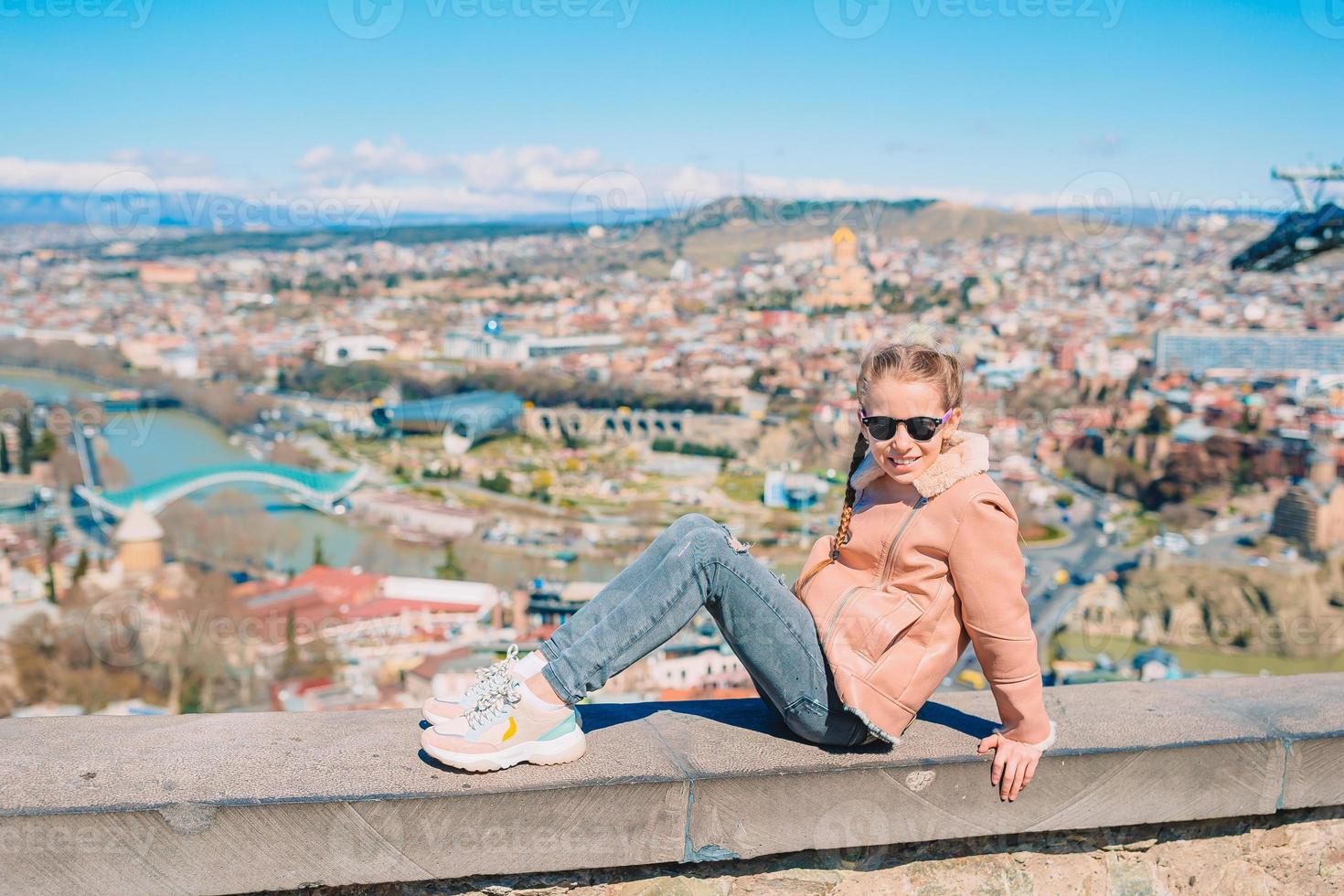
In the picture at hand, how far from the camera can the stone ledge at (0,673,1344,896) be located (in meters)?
1.15

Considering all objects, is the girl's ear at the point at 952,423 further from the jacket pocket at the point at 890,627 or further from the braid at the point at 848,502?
the jacket pocket at the point at 890,627

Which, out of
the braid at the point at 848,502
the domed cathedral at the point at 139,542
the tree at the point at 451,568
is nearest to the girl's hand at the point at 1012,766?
the braid at the point at 848,502

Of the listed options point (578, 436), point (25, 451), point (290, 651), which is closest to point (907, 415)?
point (290, 651)

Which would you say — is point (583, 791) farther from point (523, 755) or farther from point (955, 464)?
point (955, 464)

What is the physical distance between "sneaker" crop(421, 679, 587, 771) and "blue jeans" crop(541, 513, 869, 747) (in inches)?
1.6

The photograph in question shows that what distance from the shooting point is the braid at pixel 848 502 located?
1510 mm

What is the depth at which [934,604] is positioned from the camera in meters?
1.40

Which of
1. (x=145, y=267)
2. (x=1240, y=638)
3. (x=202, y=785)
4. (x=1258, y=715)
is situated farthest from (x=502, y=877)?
(x=145, y=267)

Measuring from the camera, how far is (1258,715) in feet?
5.19

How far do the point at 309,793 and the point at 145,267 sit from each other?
150 ft

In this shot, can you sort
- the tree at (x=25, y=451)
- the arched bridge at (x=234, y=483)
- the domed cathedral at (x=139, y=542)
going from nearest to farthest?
the domed cathedral at (x=139, y=542), the arched bridge at (x=234, y=483), the tree at (x=25, y=451)

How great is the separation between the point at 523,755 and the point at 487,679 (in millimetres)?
128

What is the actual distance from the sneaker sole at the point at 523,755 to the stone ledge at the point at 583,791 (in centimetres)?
2

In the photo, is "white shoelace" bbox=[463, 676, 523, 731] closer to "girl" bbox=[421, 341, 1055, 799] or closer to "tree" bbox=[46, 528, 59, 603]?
"girl" bbox=[421, 341, 1055, 799]
